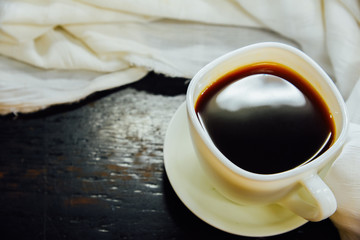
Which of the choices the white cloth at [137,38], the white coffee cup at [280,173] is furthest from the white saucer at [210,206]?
the white cloth at [137,38]

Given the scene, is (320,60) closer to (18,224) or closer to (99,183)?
(99,183)

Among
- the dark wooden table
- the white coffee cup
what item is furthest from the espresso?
the dark wooden table

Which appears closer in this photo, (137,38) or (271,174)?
(271,174)

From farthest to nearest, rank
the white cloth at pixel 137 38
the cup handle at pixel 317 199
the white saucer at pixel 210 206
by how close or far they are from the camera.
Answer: the white cloth at pixel 137 38 → the white saucer at pixel 210 206 → the cup handle at pixel 317 199

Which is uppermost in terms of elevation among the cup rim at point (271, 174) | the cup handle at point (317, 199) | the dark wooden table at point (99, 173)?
the cup rim at point (271, 174)

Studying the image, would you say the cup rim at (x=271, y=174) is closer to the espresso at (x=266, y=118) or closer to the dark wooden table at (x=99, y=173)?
the espresso at (x=266, y=118)

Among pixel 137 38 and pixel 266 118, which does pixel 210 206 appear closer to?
pixel 266 118

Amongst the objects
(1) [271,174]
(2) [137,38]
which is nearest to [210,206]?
(1) [271,174]
